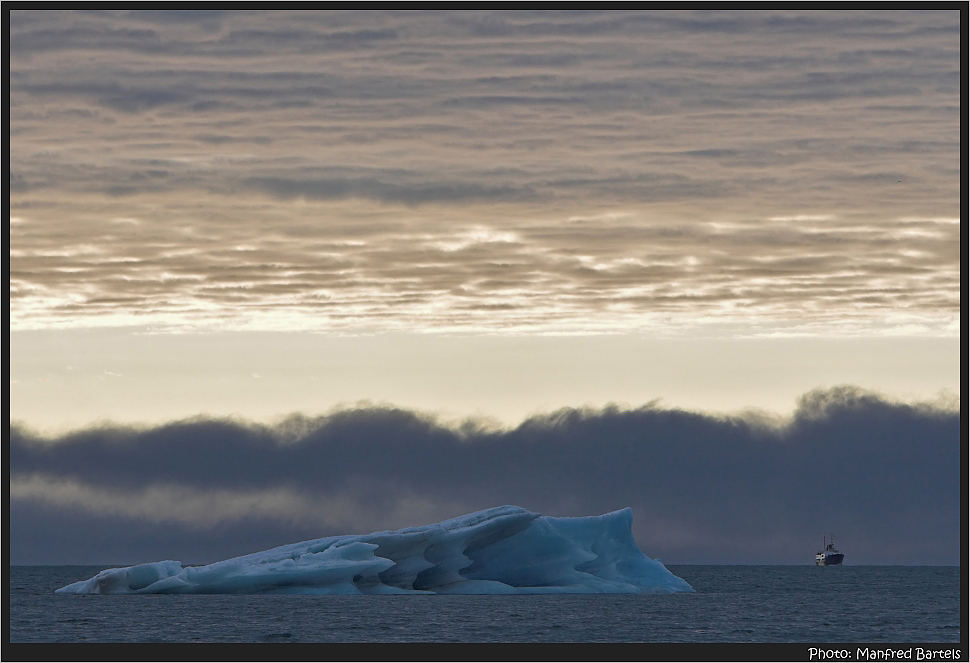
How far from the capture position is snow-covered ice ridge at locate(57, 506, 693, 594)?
156 feet

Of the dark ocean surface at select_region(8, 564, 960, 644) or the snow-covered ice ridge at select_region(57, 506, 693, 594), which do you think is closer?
the dark ocean surface at select_region(8, 564, 960, 644)

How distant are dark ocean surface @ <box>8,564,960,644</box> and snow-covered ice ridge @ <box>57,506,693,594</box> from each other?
0.76 meters

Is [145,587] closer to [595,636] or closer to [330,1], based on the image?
[595,636]

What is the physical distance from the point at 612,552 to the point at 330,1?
3571 centimetres

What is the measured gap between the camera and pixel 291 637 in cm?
3788

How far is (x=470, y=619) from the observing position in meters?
43.8

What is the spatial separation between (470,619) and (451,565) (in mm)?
6413

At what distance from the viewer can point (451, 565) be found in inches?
1972

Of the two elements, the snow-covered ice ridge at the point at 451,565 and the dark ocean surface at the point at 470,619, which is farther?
the snow-covered ice ridge at the point at 451,565

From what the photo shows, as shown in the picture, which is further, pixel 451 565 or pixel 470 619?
pixel 451 565

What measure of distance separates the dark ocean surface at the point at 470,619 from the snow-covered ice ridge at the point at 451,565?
760mm

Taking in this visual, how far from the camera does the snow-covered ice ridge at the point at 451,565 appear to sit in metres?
47.7

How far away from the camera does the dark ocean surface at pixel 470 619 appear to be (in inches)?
1542

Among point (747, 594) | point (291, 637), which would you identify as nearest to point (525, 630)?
point (291, 637)
